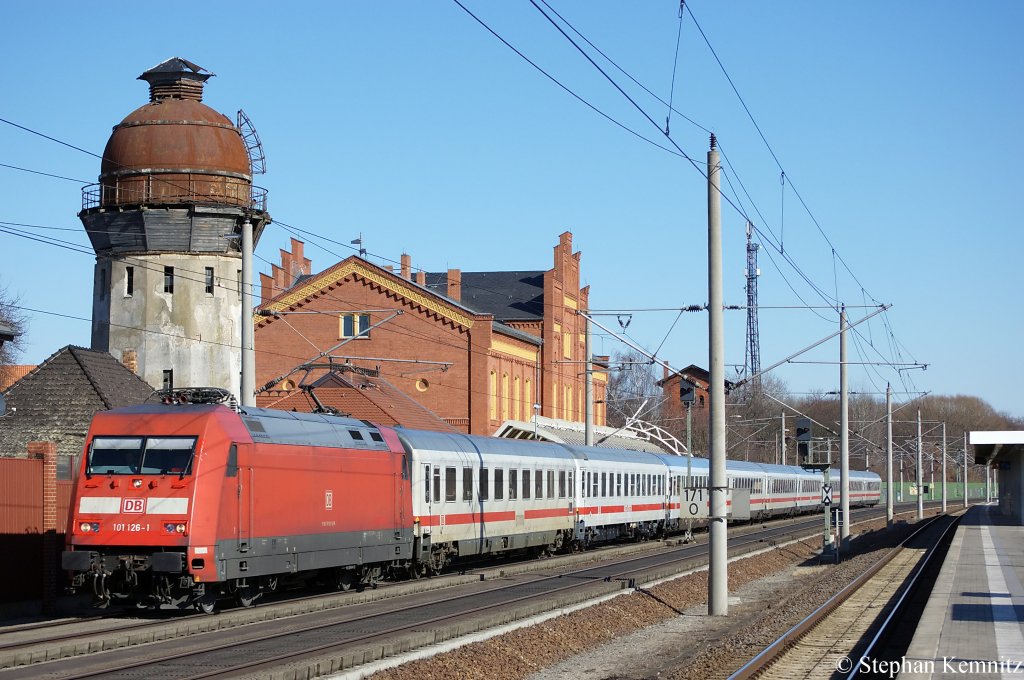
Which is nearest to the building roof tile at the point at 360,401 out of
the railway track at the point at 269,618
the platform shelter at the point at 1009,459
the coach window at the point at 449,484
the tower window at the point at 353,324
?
the tower window at the point at 353,324

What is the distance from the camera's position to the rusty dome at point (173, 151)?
4866 centimetres

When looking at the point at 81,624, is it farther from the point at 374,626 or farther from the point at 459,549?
the point at 459,549

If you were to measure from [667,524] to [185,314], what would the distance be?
66.4 ft

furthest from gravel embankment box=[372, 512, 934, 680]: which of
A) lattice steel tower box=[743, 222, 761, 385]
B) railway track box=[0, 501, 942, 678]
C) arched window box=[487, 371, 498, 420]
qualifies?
lattice steel tower box=[743, 222, 761, 385]

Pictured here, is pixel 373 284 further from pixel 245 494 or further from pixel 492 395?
pixel 245 494

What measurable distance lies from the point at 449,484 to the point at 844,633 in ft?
37.5

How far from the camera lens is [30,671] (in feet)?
48.8

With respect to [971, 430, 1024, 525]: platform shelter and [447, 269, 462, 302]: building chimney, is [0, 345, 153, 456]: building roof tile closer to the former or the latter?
[971, 430, 1024, 525]: platform shelter

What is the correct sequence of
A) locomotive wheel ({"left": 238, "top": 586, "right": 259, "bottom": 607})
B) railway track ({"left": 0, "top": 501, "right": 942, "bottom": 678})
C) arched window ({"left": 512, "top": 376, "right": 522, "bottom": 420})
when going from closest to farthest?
railway track ({"left": 0, "top": 501, "right": 942, "bottom": 678}) → locomotive wheel ({"left": 238, "top": 586, "right": 259, "bottom": 607}) → arched window ({"left": 512, "top": 376, "right": 522, "bottom": 420})

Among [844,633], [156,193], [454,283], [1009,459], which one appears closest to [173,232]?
[156,193]

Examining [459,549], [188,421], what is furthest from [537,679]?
[459,549]

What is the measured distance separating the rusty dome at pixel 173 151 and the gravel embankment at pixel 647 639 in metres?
27.9

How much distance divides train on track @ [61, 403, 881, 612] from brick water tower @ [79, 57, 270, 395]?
19.4 m

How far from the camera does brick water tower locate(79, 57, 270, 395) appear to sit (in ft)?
160
